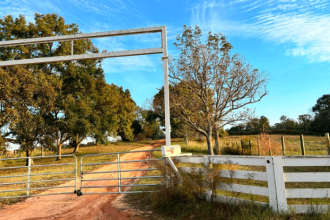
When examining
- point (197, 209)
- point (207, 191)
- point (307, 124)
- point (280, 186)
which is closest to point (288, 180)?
point (280, 186)

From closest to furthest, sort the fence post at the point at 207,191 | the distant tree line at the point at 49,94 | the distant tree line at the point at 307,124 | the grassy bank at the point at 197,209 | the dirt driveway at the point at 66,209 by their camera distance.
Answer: the grassy bank at the point at 197,209
the fence post at the point at 207,191
the dirt driveway at the point at 66,209
the distant tree line at the point at 49,94
the distant tree line at the point at 307,124

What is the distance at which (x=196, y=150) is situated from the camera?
2292 centimetres

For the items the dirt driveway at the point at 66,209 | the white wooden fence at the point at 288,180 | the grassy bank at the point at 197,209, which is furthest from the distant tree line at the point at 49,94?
the white wooden fence at the point at 288,180

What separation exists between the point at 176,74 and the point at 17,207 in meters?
11.1

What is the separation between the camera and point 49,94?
1798 centimetres

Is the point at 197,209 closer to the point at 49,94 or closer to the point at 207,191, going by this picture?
the point at 207,191

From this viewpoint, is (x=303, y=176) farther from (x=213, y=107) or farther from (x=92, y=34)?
(x=213, y=107)

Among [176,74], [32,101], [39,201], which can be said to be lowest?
[39,201]

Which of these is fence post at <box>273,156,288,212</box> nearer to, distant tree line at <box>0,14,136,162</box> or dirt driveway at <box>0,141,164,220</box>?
dirt driveway at <box>0,141,164,220</box>

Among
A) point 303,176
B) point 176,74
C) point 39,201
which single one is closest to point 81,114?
point 176,74

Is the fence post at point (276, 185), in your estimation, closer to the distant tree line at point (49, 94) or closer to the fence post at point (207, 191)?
the fence post at point (207, 191)

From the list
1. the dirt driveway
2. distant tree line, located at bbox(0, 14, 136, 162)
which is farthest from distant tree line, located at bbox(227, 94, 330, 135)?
the dirt driveway

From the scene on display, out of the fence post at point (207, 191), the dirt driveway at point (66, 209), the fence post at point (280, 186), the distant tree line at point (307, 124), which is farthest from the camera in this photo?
the distant tree line at point (307, 124)

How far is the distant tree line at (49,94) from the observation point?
1630cm
